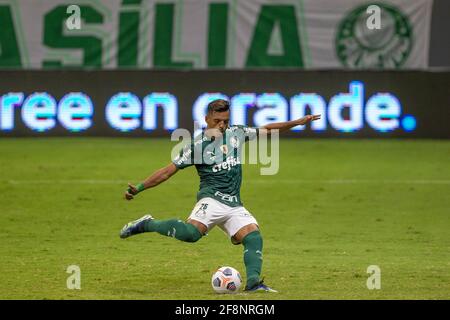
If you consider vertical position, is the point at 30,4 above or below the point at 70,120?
above

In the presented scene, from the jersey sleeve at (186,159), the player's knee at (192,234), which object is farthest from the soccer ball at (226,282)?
the jersey sleeve at (186,159)

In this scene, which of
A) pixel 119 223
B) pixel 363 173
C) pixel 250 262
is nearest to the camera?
pixel 250 262

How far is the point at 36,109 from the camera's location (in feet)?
79.9

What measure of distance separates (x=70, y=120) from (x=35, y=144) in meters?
1.09

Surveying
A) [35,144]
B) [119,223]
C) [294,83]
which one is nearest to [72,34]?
[35,144]

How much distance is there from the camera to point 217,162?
397 inches

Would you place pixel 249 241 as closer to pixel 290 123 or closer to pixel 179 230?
pixel 179 230

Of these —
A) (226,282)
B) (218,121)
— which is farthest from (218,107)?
(226,282)

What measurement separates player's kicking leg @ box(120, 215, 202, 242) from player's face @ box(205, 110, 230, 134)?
930 mm

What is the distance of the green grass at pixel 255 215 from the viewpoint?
10.3 m

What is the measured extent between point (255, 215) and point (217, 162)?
17.8 feet

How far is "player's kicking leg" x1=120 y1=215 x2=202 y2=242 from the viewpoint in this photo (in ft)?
32.6

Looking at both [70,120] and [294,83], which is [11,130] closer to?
[70,120]

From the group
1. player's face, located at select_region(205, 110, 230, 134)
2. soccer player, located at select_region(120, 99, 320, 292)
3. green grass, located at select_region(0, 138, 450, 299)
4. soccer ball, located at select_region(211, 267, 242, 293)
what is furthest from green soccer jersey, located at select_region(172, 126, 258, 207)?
green grass, located at select_region(0, 138, 450, 299)
